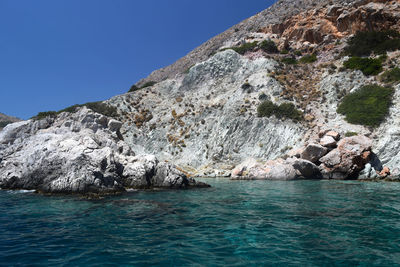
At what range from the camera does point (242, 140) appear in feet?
124

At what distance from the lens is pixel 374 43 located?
1700 inches

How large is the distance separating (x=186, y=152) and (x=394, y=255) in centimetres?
3661

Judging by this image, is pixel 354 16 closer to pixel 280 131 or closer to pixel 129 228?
pixel 280 131

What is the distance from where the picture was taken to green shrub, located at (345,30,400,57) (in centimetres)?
4094

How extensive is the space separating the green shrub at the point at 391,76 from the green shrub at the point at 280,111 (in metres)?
12.6

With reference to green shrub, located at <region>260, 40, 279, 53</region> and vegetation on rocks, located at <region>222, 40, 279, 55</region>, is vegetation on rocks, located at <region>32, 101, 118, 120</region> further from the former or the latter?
green shrub, located at <region>260, 40, 279, 53</region>

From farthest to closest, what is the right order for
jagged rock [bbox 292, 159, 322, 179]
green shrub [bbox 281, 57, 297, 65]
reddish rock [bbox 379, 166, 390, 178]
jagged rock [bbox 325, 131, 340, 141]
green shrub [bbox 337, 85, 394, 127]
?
green shrub [bbox 281, 57, 297, 65], green shrub [bbox 337, 85, 394, 127], jagged rock [bbox 325, 131, 340, 141], jagged rock [bbox 292, 159, 322, 179], reddish rock [bbox 379, 166, 390, 178]

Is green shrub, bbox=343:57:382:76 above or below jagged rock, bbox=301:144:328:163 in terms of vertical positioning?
above

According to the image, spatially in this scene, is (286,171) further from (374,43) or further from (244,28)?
(244,28)

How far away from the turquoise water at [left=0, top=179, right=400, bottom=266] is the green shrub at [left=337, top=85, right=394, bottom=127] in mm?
22393

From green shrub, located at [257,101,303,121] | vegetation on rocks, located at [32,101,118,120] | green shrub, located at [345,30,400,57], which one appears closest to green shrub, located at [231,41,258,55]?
green shrub, located at [345,30,400,57]

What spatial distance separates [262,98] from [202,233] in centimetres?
3760

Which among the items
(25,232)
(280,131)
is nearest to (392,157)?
(280,131)

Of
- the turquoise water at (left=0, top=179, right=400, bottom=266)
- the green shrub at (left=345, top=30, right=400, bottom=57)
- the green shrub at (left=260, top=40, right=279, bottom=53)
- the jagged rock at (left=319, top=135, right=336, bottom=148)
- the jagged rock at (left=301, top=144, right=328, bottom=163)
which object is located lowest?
the turquoise water at (left=0, top=179, right=400, bottom=266)
